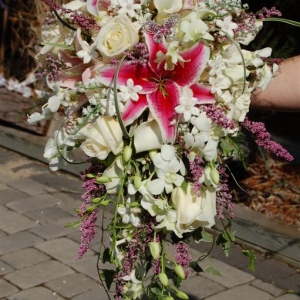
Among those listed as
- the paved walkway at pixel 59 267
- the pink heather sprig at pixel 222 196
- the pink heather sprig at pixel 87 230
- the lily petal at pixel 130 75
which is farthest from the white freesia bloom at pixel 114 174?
the paved walkway at pixel 59 267

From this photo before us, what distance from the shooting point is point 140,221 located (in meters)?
2.27

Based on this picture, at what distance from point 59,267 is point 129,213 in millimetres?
2327

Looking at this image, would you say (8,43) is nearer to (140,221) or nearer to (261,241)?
(261,241)

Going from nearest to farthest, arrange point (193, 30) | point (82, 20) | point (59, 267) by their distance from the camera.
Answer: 1. point (193, 30)
2. point (82, 20)
3. point (59, 267)

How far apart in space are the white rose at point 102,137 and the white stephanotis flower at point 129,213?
16 centimetres

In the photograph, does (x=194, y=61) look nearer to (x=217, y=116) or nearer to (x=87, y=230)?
(x=217, y=116)

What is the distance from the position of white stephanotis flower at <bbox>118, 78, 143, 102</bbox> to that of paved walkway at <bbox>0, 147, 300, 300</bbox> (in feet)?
7.27

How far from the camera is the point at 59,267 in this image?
4.46m

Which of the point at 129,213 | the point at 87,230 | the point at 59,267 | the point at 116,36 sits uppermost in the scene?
the point at 116,36

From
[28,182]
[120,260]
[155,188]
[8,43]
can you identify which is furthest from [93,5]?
[8,43]

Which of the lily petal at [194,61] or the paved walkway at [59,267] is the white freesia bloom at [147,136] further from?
the paved walkway at [59,267]

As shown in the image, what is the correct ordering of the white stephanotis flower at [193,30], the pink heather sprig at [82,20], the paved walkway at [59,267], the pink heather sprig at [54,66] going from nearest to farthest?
1. the white stephanotis flower at [193,30]
2. the pink heather sprig at [82,20]
3. the pink heather sprig at [54,66]
4. the paved walkway at [59,267]

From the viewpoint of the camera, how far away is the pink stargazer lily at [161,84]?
2125 millimetres

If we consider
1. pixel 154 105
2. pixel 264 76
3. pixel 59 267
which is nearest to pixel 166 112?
pixel 154 105
